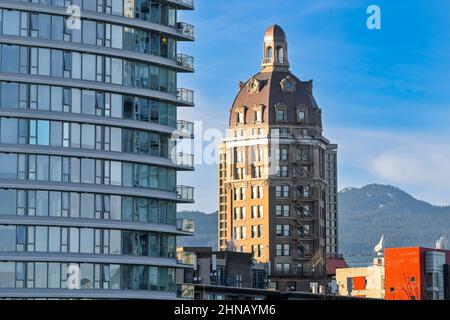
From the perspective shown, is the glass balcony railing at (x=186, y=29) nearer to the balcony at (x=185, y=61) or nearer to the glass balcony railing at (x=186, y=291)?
the balcony at (x=185, y=61)

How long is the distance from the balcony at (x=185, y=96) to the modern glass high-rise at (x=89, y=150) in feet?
3.71

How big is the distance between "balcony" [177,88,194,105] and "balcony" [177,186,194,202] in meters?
9.45

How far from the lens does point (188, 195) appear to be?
133375mm

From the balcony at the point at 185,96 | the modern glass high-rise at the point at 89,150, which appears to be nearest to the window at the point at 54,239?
Result: the modern glass high-rise at the point at 89,150

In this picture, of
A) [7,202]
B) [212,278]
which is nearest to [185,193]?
[7,202]

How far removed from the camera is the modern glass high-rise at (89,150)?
116375mm

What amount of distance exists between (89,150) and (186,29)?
22.5 m

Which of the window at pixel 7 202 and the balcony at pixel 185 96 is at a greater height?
the balcony at pixel 185 96

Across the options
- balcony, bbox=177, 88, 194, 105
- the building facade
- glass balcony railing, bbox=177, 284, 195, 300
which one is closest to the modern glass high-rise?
balcony, bbox=177, 88, 194, 105

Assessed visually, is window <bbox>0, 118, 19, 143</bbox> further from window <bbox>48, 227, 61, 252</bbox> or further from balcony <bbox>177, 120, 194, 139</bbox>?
balcony <bbox>177, 120, 194, 139</bbox>

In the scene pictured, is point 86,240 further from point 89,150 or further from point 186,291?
point 186,291

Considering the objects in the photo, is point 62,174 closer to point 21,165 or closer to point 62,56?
point 21,165

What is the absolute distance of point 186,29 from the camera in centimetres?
13675
